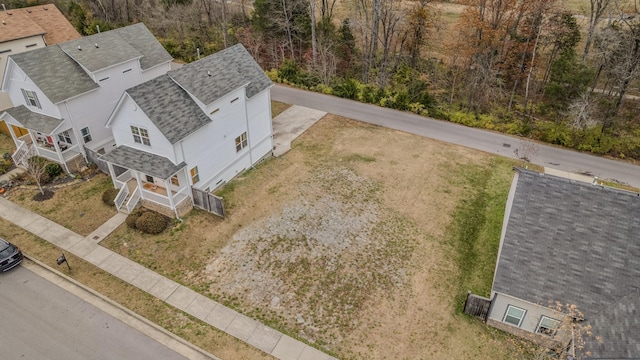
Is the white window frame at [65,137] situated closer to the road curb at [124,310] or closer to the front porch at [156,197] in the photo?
the front porch at [156,197]

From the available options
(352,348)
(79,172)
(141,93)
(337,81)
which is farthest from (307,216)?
(337,81)

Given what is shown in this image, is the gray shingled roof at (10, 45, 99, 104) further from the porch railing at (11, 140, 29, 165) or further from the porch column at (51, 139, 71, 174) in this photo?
the porch railing at (11, 140, 29, 165)

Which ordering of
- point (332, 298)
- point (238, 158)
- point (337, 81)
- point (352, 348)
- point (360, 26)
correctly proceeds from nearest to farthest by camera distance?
point (352, 348), point (332, 298), point (238, 158), point (337, 81), point (360, 26)

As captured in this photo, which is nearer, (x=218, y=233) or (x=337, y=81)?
(x=218, y=233)

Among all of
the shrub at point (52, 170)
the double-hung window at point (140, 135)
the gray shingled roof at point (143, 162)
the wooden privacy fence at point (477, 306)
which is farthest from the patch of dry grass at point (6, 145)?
the wooden privacy fence at point (477, 306)

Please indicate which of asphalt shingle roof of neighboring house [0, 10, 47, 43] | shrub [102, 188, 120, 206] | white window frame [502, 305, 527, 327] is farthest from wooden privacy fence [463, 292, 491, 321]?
asphalt shingle roof of neighboring house [0, 10, 47, 43]

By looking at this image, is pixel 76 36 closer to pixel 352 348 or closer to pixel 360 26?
pixel 360 26

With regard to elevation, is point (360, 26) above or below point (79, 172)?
above

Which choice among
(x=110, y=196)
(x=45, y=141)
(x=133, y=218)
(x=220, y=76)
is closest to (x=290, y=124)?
(x=220, y=76)
